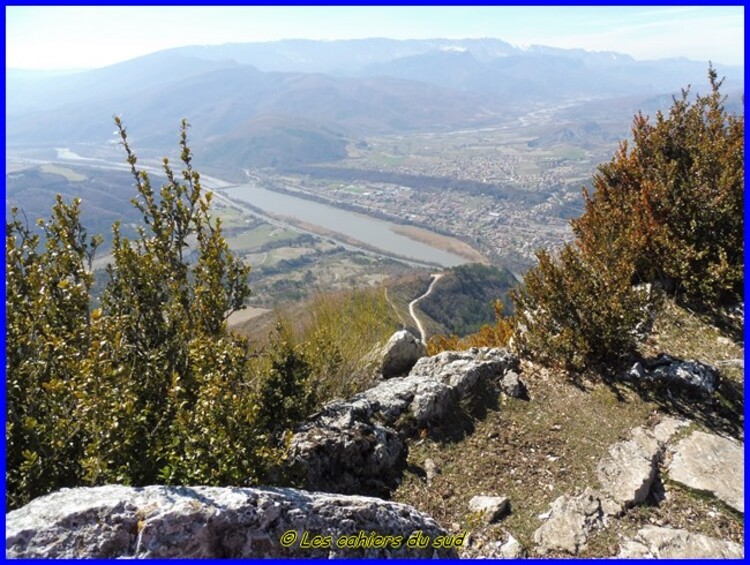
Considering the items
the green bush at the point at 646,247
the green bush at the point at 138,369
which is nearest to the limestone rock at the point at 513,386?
the green bush at the point at 646,247

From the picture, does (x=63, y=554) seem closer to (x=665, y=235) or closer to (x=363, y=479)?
(x=363, y=479)

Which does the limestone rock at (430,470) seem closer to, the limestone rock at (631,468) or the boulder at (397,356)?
the limestone rock at (631,468)

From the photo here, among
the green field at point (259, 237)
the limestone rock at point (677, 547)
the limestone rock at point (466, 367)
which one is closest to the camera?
the limestone rock at point (677, 547)

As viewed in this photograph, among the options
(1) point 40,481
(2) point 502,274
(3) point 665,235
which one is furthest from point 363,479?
(2) point 502,274

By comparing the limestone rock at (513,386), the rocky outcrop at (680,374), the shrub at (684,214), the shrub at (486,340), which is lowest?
the shrub at (486,340)

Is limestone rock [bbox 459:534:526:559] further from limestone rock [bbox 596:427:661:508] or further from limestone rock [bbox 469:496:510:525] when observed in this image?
limestone rock [bbox 596:427:661:508]

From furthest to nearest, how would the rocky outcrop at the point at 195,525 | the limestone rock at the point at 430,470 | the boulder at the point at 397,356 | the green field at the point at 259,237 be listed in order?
the green field at the point at 259,237
the boulder at the point at 397,356
the limestone rock at the point at 430,470
the rocky outcrop at the point at 195,525

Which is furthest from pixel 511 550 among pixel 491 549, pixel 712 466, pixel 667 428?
pixel 667 428
